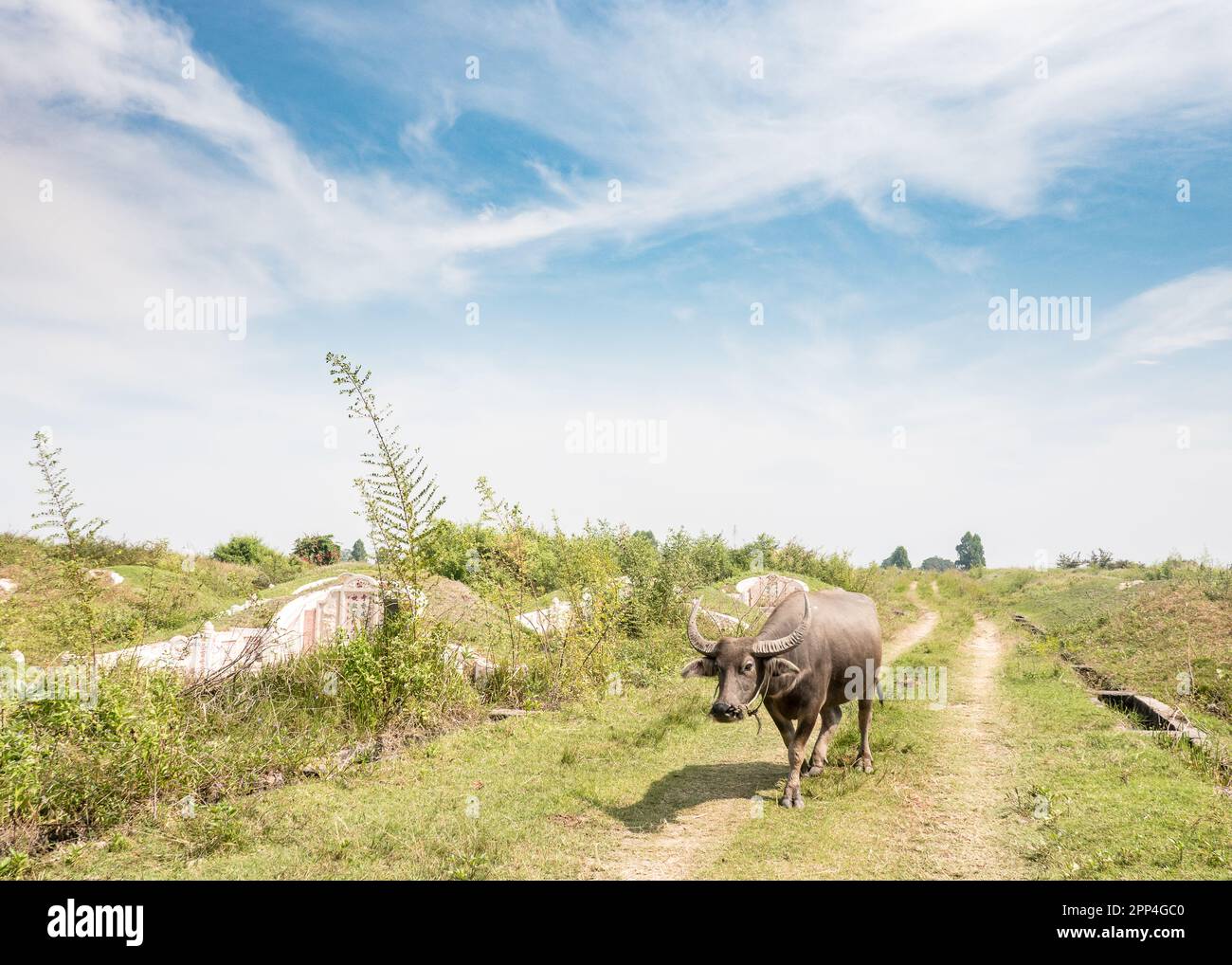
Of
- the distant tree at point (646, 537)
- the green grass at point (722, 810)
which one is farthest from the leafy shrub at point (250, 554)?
the green grass at point (722, 810)

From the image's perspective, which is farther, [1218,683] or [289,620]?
[289,620]

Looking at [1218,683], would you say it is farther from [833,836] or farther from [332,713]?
[332,713]

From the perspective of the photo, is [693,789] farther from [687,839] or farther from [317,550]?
[317,550]

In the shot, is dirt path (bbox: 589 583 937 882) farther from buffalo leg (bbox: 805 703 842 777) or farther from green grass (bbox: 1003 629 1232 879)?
green grass (bbox: 1003 629 1232 879)

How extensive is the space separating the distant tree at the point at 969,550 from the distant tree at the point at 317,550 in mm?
114575

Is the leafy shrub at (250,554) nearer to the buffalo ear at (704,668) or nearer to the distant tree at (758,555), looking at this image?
the distant tree at (758,555)

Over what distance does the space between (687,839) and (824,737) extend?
2464 mm

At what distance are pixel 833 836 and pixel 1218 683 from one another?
9.80 meters

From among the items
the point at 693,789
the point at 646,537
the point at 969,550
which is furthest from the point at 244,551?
the point at 969,550

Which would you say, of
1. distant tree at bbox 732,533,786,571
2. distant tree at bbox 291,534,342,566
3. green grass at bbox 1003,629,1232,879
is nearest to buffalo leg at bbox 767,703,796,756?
green grass at bbox 1003,629,1232,879

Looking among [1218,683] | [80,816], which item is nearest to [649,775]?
[80,816]

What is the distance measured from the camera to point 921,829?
6957 millimetres

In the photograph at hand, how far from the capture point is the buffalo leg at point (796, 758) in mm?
7633

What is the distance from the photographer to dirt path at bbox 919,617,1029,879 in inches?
245
